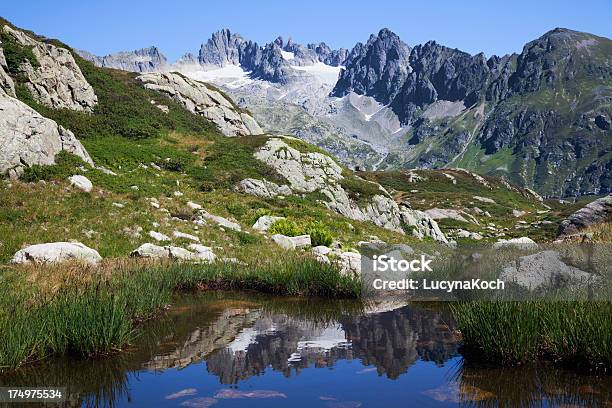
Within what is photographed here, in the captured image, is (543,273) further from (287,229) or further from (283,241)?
(287,229)

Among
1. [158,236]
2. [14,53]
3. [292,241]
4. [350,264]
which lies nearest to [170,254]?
[158,236]

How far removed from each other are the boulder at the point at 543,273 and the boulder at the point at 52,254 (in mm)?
13682

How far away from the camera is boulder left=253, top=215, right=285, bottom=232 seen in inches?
1136

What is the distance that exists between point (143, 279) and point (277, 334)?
503 centimetres

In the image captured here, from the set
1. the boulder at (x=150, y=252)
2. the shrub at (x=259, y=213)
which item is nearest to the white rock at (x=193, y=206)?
the shrub at (x=259, y=213)

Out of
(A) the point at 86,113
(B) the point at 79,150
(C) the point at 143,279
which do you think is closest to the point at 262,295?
(C) the point at 143,279

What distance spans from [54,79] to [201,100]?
2116 cm

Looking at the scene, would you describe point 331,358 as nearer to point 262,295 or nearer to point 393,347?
point 393,347

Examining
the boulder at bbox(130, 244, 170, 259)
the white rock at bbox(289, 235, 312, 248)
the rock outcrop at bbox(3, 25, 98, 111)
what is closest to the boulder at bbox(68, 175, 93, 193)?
the boulder at bbox(130, 244, 170, 259)

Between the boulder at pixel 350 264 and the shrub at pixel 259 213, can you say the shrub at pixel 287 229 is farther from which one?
the boulder at pixel 350 264

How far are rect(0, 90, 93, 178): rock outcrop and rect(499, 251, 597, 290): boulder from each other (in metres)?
23.4

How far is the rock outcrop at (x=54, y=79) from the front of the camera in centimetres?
4041

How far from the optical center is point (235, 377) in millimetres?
9023

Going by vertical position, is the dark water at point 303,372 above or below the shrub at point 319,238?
below
